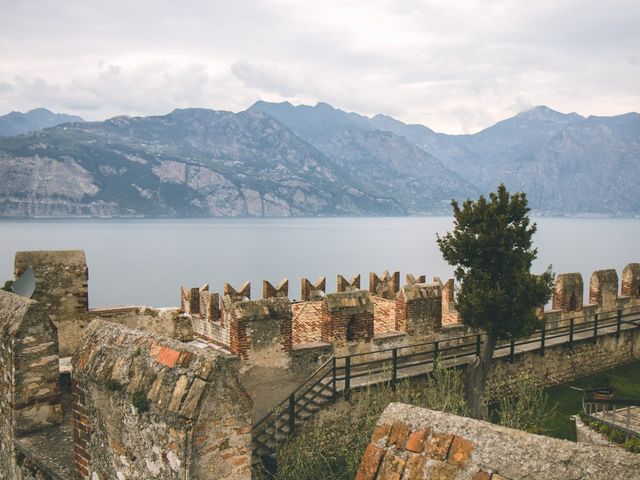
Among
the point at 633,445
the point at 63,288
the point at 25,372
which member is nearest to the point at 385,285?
the point at 633,445

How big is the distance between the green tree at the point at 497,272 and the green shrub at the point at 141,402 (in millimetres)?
10980

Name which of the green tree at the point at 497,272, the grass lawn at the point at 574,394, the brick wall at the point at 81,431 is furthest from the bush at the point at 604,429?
the brick wall at the point at 81,431

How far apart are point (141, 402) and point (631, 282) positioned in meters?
22.9

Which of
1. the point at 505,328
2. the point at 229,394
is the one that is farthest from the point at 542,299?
the point at 229,394

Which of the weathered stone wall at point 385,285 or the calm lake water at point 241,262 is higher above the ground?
the weathered stone wall at point 385,285

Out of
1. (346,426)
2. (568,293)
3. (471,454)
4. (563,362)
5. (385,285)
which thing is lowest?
(346,426)

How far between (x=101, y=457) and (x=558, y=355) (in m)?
15.8

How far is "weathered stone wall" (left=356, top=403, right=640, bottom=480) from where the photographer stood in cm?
276

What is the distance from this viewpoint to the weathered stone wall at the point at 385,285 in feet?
83.5

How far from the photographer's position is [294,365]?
12.6 m

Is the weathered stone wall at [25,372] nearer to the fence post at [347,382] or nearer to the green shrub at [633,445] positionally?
the fence post at [347,382]

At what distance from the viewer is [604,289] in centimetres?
2098

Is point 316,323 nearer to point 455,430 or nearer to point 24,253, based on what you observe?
point 24,253

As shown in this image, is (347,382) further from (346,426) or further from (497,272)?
(497,272)
